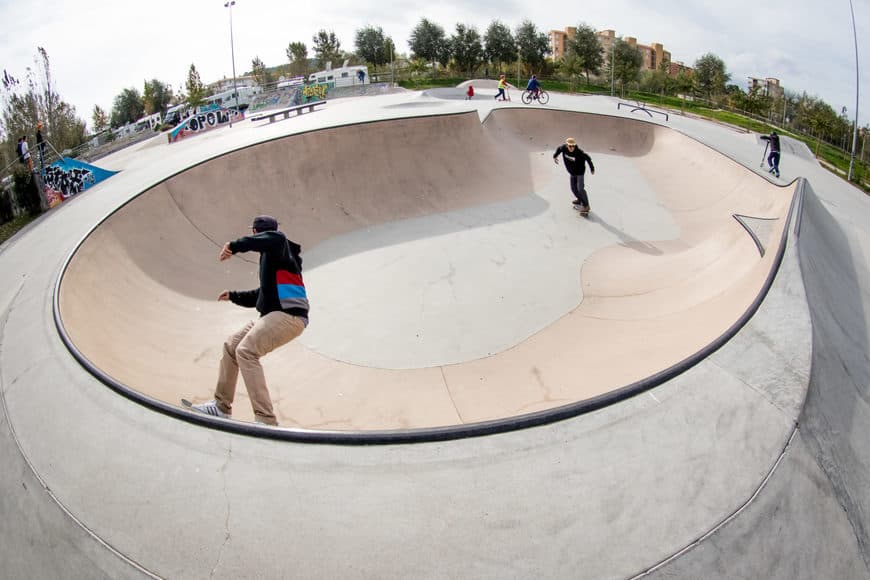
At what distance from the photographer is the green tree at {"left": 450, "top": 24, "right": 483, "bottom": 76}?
2297 inches

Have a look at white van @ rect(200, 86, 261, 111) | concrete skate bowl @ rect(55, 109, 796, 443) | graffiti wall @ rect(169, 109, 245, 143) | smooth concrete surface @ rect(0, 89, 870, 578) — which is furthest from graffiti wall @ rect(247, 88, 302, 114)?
smooth concrete surface @ rect(0, 89, 870, 578)

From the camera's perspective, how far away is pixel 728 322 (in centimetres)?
432

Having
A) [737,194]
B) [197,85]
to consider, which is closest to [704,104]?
[737,194]

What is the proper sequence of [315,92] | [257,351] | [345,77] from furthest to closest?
[345,77], [315,92], [257,351]

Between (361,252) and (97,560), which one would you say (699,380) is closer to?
(97,560)

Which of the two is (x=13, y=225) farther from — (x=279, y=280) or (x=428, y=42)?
(x=428, y=42)

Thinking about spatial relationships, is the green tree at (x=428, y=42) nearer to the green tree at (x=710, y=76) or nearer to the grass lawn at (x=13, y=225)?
the green tree at (x=710, y=76)

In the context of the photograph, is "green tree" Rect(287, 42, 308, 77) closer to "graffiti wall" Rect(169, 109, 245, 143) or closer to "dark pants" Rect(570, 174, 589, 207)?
"graffiti wall" Rect(169, 109, 245, 143)

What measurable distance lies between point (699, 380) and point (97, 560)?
138 inches

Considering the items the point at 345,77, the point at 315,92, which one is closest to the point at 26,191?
the point at 315,92

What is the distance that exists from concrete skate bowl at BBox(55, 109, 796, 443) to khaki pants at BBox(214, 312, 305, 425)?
0.54m

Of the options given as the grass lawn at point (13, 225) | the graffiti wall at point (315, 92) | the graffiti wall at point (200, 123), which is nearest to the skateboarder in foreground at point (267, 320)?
the grass lawn at point (13, 225)

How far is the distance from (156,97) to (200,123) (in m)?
53.5

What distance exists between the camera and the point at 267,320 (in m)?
3.52
